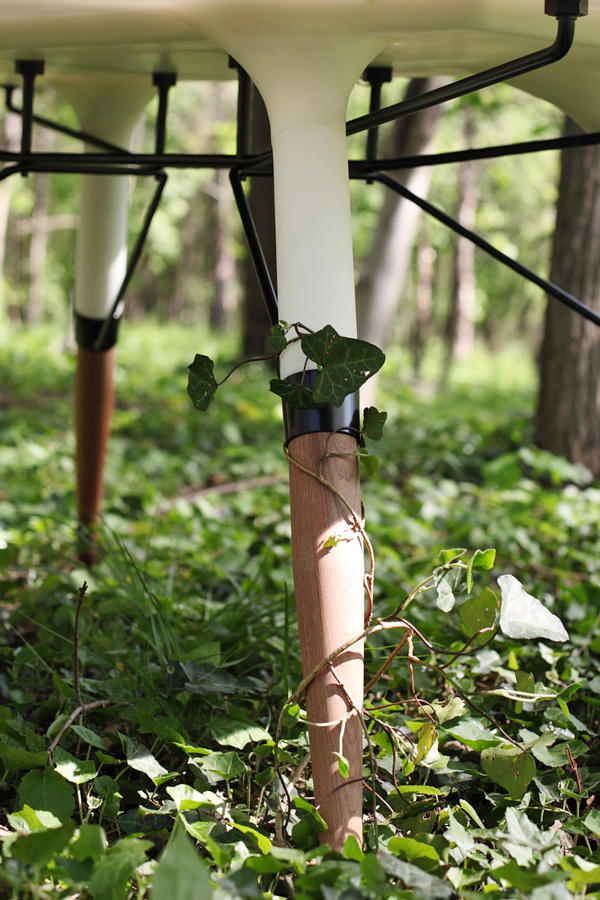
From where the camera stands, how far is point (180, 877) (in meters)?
0.90

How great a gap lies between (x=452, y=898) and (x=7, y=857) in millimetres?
567

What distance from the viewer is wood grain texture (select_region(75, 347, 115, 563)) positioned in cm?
243

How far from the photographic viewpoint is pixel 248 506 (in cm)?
330

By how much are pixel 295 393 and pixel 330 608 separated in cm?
30

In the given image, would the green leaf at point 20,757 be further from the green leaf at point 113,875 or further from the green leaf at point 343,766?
the green leaf at point 343,766

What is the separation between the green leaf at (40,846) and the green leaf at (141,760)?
290 mm

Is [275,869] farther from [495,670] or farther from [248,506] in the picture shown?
[248,506]

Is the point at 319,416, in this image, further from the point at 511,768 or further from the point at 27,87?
the point at 27,87

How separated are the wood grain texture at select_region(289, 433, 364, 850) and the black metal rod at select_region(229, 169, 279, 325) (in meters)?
0.31

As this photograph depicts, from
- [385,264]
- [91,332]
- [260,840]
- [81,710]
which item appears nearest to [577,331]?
[385,264]

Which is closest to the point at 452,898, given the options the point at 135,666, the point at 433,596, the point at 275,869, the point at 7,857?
the point at 275,869

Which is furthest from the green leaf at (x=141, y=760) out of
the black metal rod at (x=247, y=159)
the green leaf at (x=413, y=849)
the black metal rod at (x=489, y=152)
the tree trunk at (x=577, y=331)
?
the tree trunk at (x=577, y=331)

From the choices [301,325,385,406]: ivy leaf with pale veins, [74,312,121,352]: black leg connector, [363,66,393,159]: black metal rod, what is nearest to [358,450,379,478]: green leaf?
[301,325,385,406]: ivy leaf with pale veins

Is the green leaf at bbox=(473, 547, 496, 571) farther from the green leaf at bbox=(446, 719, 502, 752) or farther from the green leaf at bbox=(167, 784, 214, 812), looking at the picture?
the green leaf at bbox=(167, 784, 214, 812)
